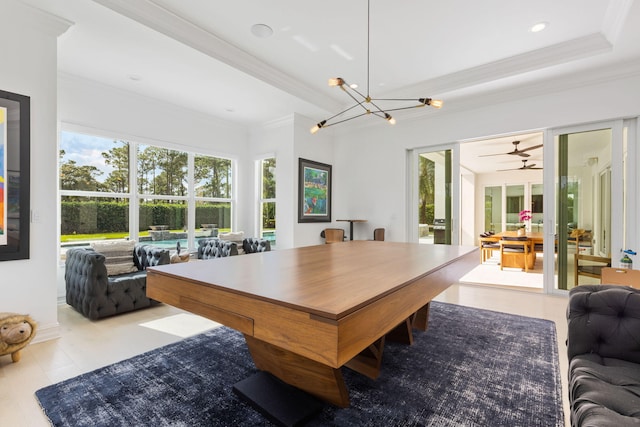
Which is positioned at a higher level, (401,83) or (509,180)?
(401,83)

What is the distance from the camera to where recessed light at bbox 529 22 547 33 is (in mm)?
3183

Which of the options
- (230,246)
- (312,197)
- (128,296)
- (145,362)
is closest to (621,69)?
(312,197)

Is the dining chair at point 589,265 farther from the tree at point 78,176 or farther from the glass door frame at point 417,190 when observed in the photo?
the tree at point 78,176

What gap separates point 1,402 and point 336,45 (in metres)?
4.15

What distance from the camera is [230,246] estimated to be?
14.8ft

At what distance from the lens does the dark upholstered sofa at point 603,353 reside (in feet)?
3.61

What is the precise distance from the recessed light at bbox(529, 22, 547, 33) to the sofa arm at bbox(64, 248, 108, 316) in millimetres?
5178

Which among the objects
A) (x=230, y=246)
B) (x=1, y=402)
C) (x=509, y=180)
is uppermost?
(x=509, y=180)

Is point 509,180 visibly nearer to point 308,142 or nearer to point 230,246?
point 308,142

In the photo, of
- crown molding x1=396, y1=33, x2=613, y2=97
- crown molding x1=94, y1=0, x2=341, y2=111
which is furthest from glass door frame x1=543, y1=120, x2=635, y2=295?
crown molding x1=94, y1=0, x2=341, y2=111

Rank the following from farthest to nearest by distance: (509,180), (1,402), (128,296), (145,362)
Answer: (509,180) → (128,296) → (145,362) → (1,402)

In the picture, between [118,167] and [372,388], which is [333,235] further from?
[372,388]

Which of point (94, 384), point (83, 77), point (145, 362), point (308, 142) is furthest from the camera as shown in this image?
point (308, 142)

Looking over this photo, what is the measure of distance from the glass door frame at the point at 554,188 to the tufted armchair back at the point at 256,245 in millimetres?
4139
